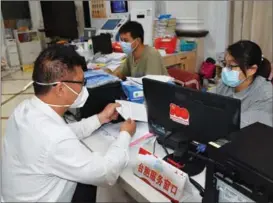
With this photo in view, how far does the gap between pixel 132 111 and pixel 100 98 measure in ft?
0.69

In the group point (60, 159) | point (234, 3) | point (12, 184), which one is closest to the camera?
point (60, 159)

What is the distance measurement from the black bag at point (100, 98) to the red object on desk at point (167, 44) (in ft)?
6.04

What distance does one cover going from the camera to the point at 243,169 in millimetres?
659

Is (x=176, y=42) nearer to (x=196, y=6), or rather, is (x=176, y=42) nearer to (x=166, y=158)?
(x=196, y=6)

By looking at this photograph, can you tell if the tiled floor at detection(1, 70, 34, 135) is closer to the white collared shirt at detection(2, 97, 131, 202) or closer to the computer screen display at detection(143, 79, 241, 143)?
the white collared shirt at detection(2, 97, 131, 202)

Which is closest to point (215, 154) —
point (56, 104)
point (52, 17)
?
point (56, 104)

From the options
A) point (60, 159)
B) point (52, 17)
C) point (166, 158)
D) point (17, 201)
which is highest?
point (52, 17)

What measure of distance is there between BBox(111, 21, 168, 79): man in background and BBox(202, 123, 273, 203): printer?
64.8 inches

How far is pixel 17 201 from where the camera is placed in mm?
1115

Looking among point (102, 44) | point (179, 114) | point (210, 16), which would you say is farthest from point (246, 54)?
point (210, 16)

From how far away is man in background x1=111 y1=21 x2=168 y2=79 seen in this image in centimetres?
241

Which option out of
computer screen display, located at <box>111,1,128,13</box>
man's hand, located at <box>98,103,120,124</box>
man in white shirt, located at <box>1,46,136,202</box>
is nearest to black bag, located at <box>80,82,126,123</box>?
man's hand, located at <box>98,103,120,124</box>

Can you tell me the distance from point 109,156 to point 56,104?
0.31m

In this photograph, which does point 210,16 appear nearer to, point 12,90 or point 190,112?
point 190,112
